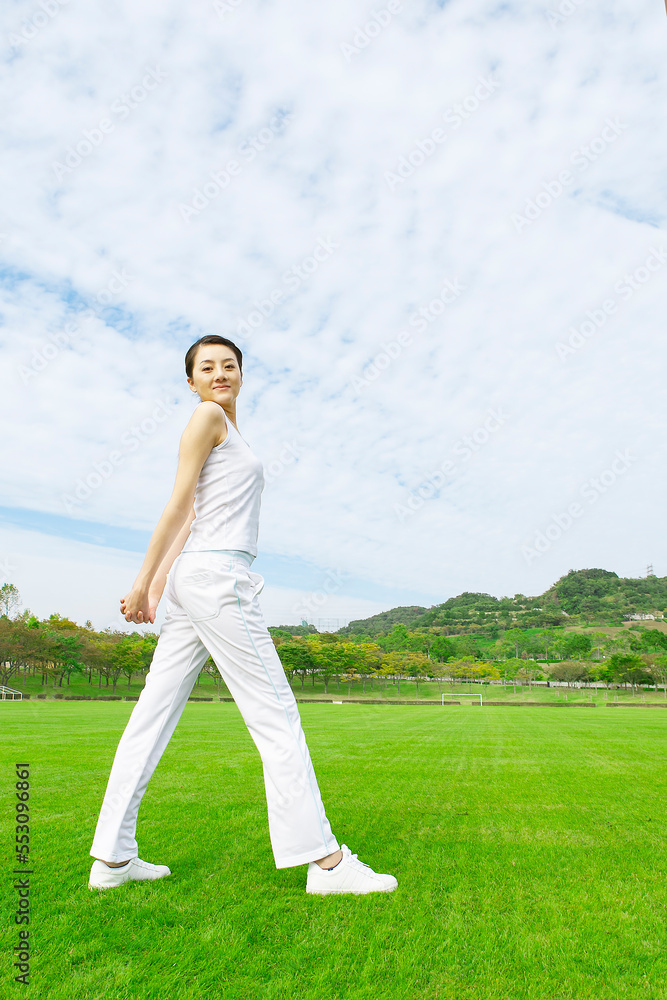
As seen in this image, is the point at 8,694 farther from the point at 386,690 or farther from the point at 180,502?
the point at 180,502

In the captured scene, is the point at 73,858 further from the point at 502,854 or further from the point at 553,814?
the point at 553,814

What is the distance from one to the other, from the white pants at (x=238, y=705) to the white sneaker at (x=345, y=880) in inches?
3.9

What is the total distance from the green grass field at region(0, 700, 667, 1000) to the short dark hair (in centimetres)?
256

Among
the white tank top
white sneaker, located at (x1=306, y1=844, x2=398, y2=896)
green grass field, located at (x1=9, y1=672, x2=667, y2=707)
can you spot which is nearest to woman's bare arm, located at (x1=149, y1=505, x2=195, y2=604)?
the white tank top

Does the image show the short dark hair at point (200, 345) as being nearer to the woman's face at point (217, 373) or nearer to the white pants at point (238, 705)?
the woman's face at point (217, 373)

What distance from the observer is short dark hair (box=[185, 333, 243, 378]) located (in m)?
3.22

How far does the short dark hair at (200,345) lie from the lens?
10.6 ft

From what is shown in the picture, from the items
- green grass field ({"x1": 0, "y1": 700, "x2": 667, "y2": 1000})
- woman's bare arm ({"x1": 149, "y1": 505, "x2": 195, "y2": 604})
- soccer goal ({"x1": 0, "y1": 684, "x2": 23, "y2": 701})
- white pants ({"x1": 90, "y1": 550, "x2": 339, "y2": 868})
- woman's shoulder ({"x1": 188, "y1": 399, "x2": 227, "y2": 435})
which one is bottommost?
soccer goal ({"x1": 0, "y1": 684, "x2": 23, "y2": 701})

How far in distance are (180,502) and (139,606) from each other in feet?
1.78

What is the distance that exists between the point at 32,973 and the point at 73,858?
128 centimetres

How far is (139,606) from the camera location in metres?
2.82

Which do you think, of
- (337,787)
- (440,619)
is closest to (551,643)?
(440,619)

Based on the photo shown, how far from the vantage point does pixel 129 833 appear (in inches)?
Answer: 105

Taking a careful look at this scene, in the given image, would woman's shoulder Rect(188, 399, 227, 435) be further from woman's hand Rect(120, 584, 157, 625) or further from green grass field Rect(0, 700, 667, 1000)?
green grass field Rect(0, 700, 667, 1000)
